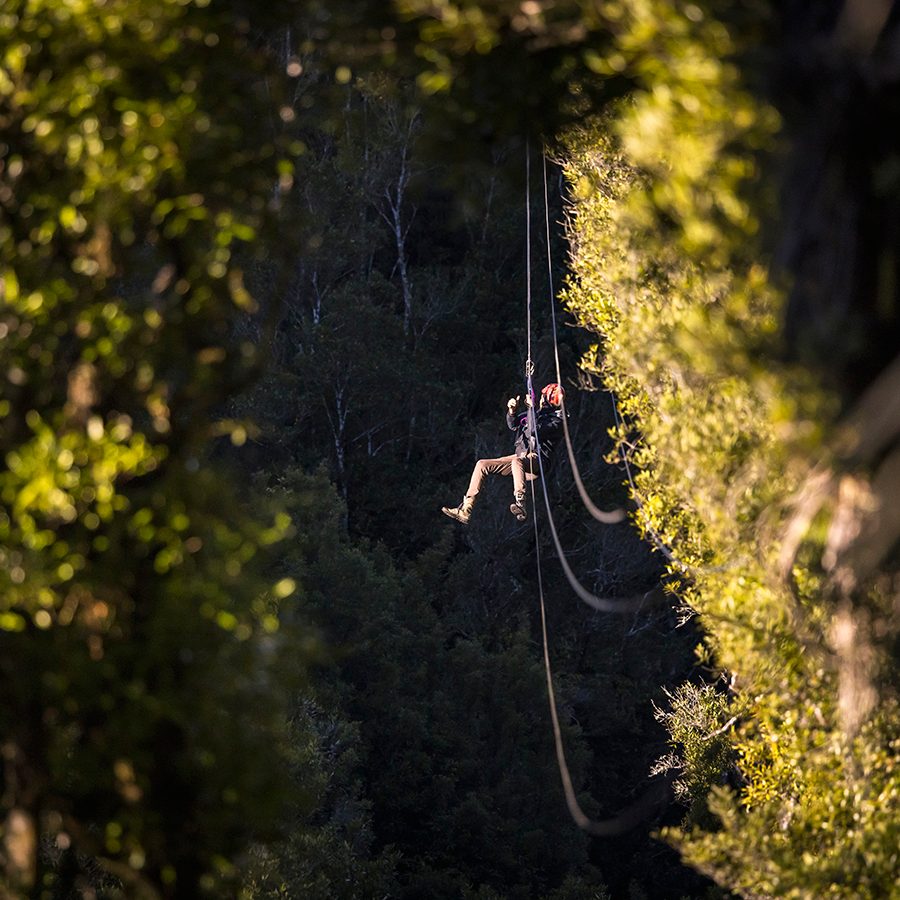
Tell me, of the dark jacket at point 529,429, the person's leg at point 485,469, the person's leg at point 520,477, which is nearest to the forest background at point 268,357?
the dark jacket at point 529,429

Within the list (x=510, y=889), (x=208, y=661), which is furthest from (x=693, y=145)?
(x=510, y=889)

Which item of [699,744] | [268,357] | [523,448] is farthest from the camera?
[699,744]

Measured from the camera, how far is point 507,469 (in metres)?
24.1

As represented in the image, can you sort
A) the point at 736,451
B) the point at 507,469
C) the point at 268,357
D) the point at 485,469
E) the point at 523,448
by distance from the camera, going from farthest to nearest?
the point at 507,469 < the point at 485,469 < the point at 523,448 < the point at 736,451 < the point at 268,357

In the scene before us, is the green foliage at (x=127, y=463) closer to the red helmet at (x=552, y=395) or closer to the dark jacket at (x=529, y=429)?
the red helmet at (x=552, y=395)

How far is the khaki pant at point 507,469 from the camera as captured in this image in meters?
21.9

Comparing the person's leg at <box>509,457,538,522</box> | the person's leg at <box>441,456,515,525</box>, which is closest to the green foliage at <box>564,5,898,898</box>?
the person's leg at <box>509,457,538,522</box>

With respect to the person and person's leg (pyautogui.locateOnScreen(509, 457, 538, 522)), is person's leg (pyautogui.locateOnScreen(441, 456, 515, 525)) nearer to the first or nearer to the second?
the person

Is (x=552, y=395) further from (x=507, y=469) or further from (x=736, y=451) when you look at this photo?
(x=736, y=451)

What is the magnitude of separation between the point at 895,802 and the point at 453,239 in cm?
3368

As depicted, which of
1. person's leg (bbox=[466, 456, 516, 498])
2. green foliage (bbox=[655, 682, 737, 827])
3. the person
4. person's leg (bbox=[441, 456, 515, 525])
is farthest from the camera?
green foliage (bbox=[655, 682, 737, 827])

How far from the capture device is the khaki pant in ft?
71.8

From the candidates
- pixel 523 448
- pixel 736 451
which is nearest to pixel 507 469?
pixel 523 448

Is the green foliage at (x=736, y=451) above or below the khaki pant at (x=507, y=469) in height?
above
